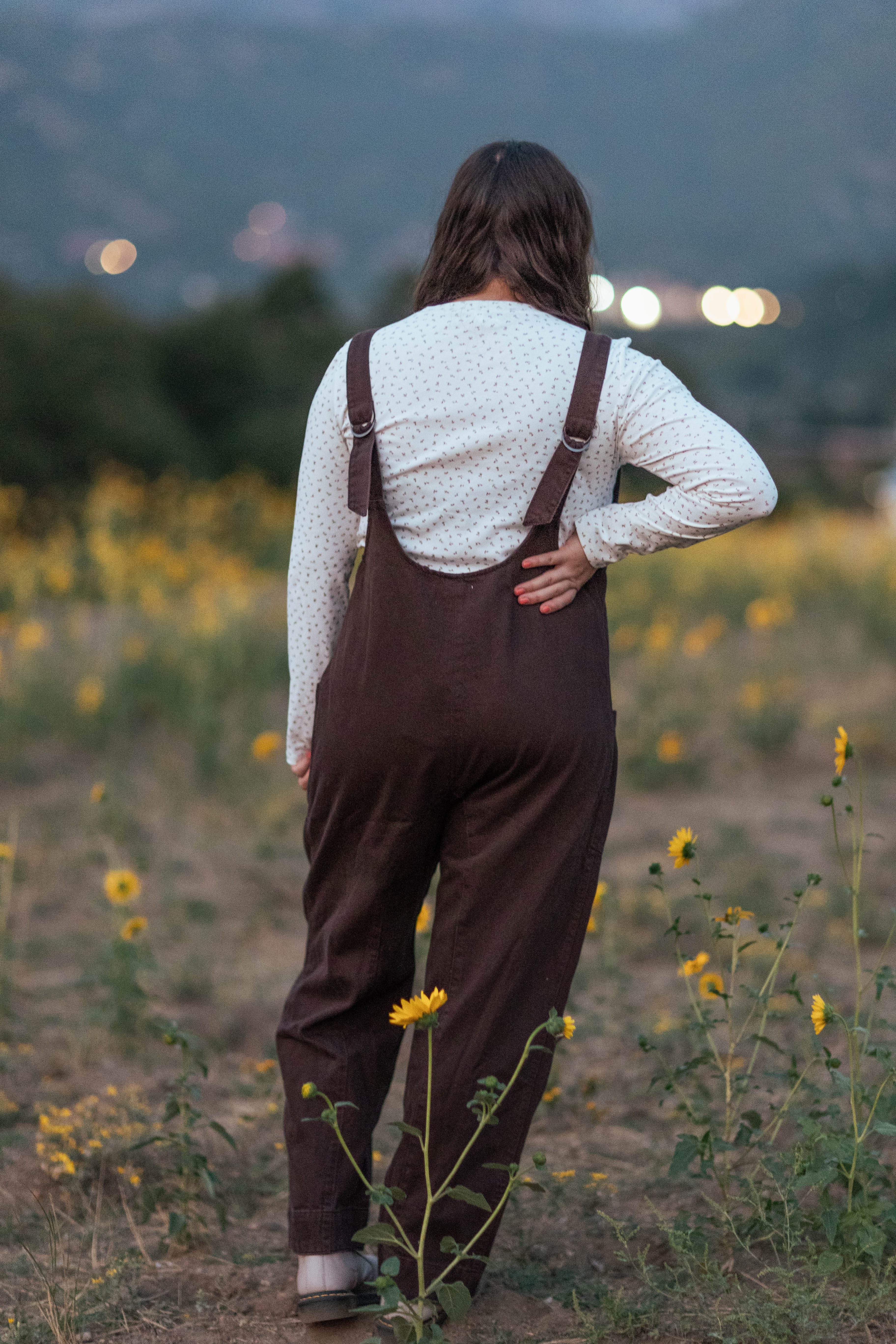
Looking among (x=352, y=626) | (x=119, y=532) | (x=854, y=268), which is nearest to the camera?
(x=352, y=626)

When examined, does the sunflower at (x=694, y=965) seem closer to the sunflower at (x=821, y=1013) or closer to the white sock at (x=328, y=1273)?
the sunflower at (x=821, y=1013)

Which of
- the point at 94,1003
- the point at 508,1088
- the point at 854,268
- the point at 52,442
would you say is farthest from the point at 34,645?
the point at 854,268

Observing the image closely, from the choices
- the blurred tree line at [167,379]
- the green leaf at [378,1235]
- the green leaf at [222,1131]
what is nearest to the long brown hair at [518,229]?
the green leaf at [378,1235]

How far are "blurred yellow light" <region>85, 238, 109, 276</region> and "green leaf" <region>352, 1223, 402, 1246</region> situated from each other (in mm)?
18107

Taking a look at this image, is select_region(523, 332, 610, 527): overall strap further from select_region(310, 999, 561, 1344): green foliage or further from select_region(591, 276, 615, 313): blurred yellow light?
select_region(310, 999, 561, 1344): green foliage

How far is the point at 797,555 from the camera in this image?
33.2 feet

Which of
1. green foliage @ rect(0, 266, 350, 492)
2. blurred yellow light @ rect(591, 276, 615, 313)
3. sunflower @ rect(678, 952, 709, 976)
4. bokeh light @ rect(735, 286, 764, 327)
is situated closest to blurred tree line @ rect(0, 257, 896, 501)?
green foliage @ rect(0, 266, 350, 492)

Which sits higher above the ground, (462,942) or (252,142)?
(252,142)

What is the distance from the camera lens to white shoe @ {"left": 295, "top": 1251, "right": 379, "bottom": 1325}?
195 centimetres

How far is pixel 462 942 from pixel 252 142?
6595 centimetres

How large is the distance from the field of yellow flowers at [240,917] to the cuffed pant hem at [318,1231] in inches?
5.3

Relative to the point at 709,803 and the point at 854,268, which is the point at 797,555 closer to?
the point at 709,803

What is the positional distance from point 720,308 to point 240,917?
2460 mm

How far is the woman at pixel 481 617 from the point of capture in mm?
1780
